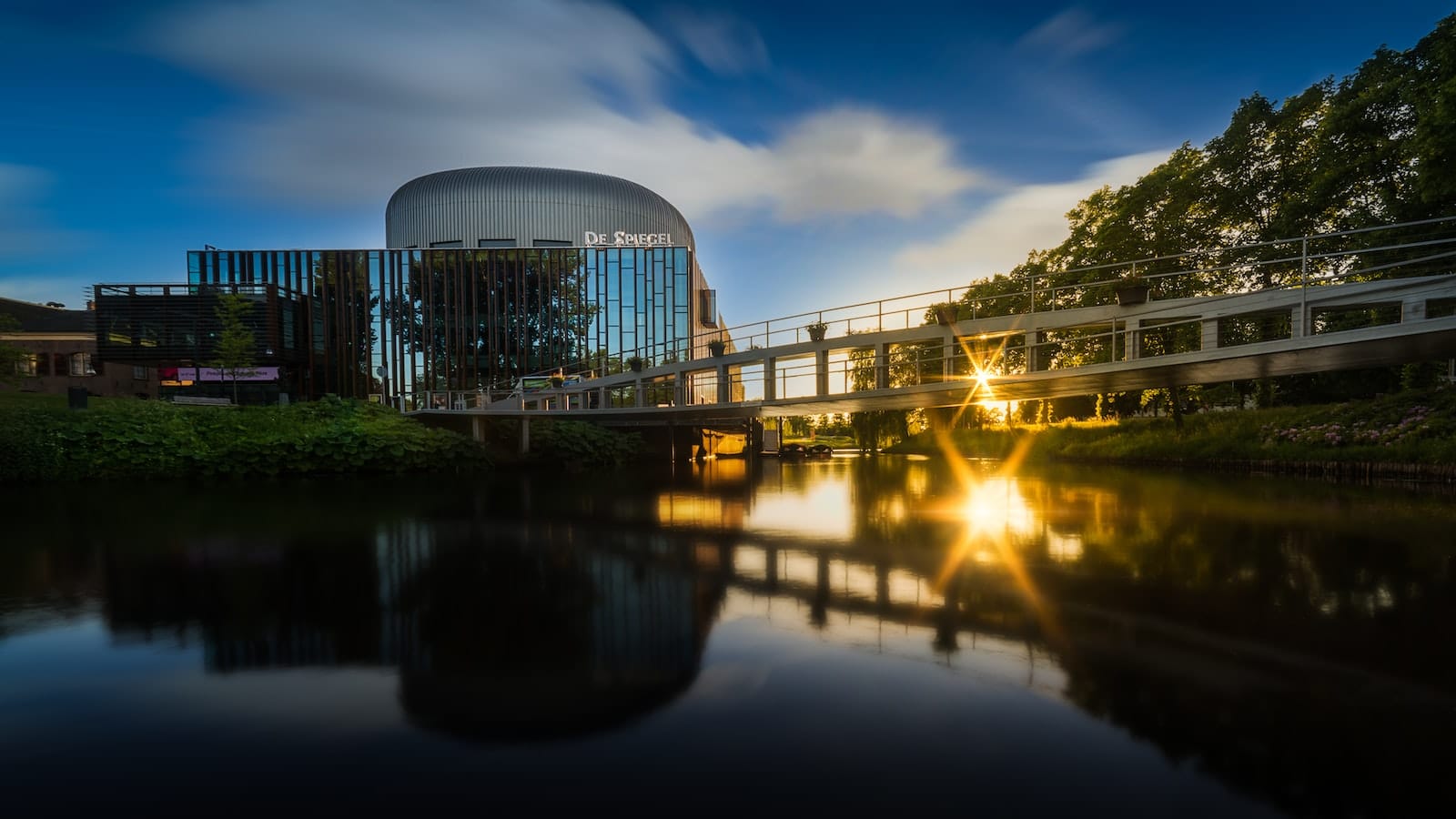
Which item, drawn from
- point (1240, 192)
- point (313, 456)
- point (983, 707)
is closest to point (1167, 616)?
point (983, 707)

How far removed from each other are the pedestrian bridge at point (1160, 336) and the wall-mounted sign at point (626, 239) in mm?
20706

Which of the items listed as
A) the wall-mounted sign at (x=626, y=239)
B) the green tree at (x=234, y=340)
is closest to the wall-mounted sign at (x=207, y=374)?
the green tree at (x=234, y=340)

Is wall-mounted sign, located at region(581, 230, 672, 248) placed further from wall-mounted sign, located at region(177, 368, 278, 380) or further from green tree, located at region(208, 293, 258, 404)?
wall-mounted sign, located at region(177, 368, 278, 380)

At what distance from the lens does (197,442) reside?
918 inches

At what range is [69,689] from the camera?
16.5ft

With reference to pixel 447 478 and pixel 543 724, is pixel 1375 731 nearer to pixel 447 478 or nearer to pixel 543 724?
pixel 543 724

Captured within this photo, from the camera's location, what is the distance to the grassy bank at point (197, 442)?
70.2ft

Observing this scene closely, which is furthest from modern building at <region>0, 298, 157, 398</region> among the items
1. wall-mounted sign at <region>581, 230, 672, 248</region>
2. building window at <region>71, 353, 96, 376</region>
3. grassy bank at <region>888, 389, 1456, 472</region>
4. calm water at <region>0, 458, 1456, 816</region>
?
grassy bank at <region>888, 389, 1456, 472</region>

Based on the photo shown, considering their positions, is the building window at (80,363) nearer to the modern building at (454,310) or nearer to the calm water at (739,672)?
the modern building at (454,310)

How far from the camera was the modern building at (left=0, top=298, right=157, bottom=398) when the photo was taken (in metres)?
42.6

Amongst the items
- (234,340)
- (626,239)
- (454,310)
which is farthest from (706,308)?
(234,340)

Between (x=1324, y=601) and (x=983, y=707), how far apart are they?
16.6 ft

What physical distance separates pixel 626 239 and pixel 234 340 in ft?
91.0

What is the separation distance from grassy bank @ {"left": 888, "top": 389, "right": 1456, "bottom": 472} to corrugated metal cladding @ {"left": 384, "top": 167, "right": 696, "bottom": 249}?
37753 mm
